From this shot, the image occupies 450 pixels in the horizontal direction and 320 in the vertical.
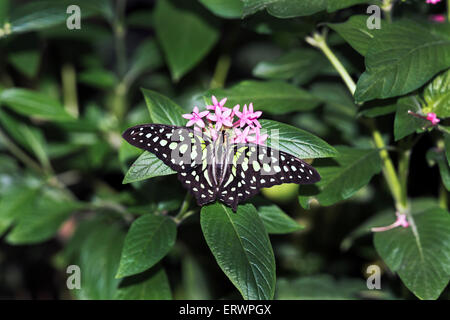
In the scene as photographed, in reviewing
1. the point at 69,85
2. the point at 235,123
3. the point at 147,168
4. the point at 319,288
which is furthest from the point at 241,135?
the point at 69,85

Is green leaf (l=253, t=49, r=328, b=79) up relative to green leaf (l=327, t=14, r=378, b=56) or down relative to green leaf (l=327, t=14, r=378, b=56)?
down

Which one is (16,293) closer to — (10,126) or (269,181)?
(10,126)

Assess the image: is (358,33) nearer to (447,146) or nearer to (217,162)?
(447,146)

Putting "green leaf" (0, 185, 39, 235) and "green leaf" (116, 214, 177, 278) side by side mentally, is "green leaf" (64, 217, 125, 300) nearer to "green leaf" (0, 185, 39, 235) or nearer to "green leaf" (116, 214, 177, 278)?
"green leaf" (0, 185, 39, 235)

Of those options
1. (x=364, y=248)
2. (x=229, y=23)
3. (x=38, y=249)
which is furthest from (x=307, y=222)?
(x=38, y=249)

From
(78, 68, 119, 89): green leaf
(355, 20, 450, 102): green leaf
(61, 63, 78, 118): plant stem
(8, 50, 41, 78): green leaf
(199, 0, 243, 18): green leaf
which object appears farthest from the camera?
(61, 63, 78, 118): plant stem

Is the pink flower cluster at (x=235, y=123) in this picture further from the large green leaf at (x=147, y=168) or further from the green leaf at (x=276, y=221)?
the green leaf at (x=276, y=221)

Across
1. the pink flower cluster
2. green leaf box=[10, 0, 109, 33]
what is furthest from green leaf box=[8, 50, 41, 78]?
the pink flower cluster

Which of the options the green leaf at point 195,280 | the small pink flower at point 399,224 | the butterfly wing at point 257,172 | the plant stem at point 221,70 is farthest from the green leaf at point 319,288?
the plant stem at point 221,70
